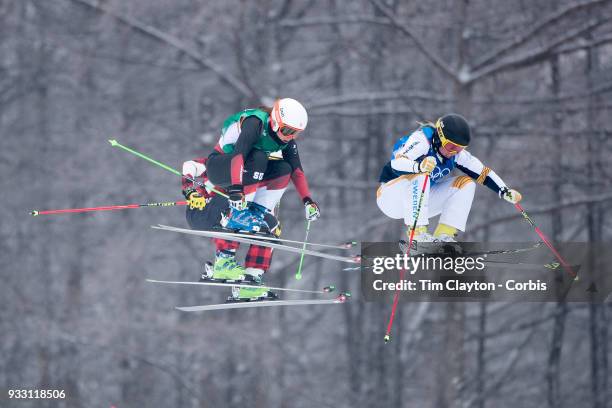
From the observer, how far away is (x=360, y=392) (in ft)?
99.5

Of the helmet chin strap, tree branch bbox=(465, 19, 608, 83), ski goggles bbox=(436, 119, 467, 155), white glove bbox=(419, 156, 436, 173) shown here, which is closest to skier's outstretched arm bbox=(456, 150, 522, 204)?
Result: ski goggles bbox=(436, 119, 467, 155)

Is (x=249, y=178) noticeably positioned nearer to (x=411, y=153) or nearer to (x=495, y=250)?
(x=411, y=153)

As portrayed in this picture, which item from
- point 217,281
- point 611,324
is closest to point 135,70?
point 611,324

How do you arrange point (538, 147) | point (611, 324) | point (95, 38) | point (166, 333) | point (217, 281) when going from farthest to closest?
point (95, 38)
point (166, 333)
point (611, 324)
point (538, 147)
point (217, 281)

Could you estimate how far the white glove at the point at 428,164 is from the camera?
12.8 metres

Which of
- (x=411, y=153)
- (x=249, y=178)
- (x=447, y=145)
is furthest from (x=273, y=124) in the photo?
(x=447, y=145)

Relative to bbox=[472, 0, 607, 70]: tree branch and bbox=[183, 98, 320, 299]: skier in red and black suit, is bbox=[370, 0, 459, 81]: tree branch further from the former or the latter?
bbox=[183, 98, 320, 299]: skier in red and black suit

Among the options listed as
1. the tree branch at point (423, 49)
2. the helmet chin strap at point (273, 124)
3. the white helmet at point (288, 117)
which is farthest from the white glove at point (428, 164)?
the tree branch at point (423, 49)

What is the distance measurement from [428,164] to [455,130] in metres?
0.45

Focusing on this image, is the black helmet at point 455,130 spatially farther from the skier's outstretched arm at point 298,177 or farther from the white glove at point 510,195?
the skier's outstretched arm at point 298,177

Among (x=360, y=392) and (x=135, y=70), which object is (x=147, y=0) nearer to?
(x=135, y=70)

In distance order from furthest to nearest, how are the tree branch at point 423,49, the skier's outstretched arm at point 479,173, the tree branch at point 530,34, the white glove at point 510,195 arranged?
the tree branch at point 423,49, the tree branch at point 530,34, the skier's outstretched arm at point 479,173, the white glove at point 510,195

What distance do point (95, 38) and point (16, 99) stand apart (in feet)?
11.0

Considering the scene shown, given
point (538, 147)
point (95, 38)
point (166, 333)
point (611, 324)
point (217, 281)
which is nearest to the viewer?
point (217, 281)
